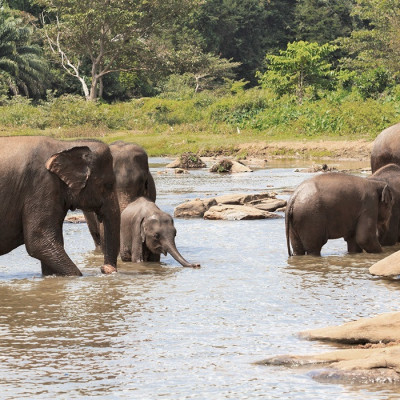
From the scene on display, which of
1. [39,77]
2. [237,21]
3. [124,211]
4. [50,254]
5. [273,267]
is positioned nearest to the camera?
[50,254]

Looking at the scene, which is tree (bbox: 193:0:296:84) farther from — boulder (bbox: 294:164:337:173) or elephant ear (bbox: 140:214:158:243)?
elephant ear (bbox: 140:214:158:243)

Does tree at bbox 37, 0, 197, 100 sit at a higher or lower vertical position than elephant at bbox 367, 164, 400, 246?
higher

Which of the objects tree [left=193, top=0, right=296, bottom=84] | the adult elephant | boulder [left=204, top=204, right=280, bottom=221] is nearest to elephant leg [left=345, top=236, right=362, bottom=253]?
the adult elephant

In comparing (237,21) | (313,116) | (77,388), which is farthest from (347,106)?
(237,21)

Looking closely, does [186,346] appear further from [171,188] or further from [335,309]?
[171,188]

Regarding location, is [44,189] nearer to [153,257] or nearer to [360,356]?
[153,257]

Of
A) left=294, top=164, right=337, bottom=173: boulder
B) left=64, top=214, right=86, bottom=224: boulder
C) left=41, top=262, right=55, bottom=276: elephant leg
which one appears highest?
left=41, top=262, right=55, bottom=276: elephant leg

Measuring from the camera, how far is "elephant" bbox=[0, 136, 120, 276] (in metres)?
9.48

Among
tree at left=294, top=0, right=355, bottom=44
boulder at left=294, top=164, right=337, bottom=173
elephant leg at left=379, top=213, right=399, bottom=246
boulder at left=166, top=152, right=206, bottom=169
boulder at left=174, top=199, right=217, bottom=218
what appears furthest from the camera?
tree at left=294, top=0, right=355, bottom=44

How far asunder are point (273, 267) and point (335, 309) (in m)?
2.54

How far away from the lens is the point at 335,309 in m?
7.96

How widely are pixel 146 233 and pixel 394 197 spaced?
3.17m

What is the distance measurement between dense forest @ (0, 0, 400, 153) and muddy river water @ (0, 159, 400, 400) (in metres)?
24.7

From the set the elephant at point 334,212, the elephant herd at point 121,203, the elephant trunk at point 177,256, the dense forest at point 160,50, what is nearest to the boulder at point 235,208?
the elephant herd at point 121,203
